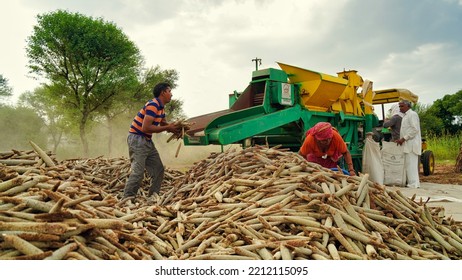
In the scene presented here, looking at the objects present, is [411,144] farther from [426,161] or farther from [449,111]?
[449,111]

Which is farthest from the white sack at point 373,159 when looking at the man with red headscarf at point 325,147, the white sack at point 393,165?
the man with red headscarf at point 325,147

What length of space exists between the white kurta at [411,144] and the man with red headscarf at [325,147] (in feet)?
14.0

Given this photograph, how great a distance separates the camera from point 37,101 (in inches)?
982

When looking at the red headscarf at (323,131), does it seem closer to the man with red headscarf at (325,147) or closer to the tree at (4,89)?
the man with red headscarf at (325,147)

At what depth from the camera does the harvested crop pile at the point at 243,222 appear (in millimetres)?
2885

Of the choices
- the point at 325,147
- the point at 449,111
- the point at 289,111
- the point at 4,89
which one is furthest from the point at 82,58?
the point at 449,111

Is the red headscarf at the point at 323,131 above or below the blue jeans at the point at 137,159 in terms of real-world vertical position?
above

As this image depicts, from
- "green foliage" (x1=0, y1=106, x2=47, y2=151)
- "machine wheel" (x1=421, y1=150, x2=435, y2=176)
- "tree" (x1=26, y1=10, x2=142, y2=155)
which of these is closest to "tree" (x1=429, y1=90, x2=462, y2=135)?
"machine wheel" (x1=421, y1=150, x2=435, y2=176)

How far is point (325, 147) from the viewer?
5395mm

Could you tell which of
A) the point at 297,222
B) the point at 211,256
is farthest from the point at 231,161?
the point at 211,256

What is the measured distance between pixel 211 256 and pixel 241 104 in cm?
513

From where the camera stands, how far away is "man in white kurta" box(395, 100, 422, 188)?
8.94 m

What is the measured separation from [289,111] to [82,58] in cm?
1493

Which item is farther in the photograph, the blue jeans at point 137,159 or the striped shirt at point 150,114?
the blue jeans at point 137,159
